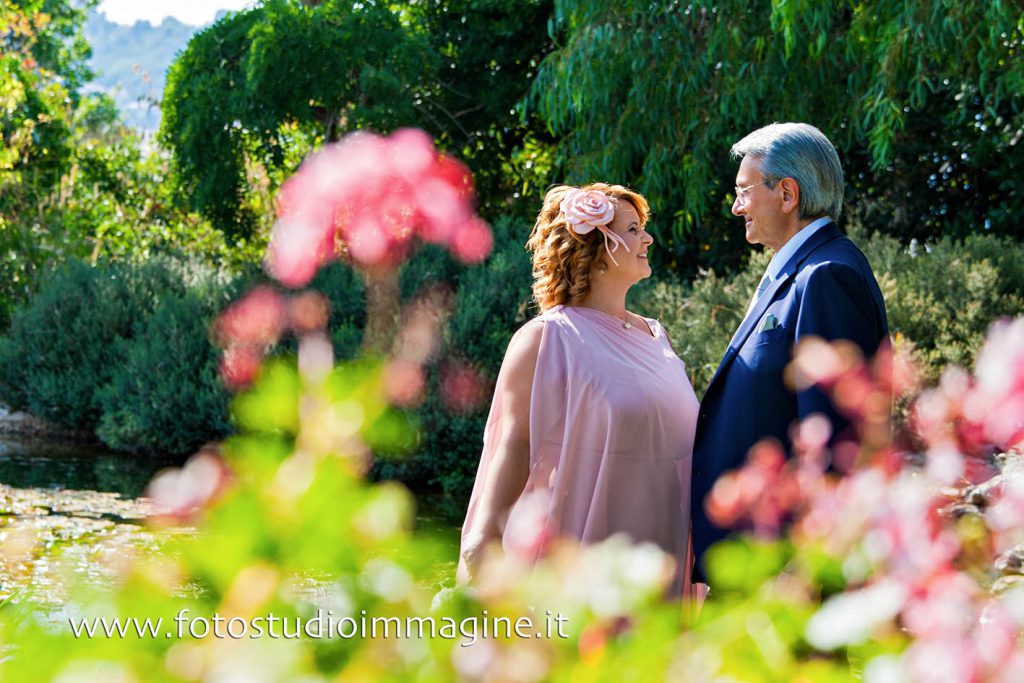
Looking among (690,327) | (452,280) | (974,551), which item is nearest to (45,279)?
(452,280)

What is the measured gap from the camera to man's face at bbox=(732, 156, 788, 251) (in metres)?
2.90

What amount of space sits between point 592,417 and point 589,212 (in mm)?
526

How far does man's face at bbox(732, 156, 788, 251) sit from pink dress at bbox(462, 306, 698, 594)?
0.47 metres

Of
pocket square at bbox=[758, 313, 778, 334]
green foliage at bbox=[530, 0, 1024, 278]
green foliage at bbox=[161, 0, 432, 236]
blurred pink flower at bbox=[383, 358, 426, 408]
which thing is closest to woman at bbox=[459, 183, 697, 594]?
pocket square at bbox=[758, 313, 778, 334]

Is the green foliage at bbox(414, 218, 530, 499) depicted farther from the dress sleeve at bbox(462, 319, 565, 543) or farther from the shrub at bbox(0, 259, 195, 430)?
the dress sleeve at bbox(462, 319, 565, 543)

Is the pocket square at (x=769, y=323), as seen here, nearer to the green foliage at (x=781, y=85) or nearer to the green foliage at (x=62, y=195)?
the green foliage at (x=781, y=85)

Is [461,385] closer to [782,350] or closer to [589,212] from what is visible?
[589,212]

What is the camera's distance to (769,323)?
2.83 m

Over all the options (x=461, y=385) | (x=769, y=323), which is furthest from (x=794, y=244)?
(x=461, y=385)

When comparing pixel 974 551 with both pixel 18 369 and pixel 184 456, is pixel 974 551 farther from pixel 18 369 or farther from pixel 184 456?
pixel 18 369

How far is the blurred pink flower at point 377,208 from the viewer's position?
6.40ft

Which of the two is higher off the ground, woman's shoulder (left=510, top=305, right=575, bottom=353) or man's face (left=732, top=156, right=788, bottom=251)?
man's face (left=732, top=156, right=788, bottom=251)

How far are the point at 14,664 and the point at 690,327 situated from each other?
872 cm

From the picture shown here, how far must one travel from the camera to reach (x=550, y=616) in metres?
0.90
